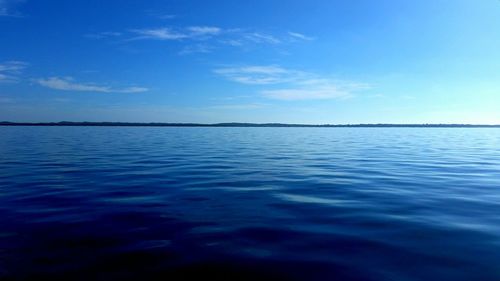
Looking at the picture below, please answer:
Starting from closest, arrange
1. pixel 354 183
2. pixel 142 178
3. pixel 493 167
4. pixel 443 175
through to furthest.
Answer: pixel 354 183 → pixel 142 178 → pixel 443 175 → pixel 493 167

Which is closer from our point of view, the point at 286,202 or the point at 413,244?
the point at 413,244

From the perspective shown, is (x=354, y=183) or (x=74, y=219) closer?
(x=74, y=219)

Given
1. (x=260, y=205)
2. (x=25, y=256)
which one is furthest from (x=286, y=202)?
(x=25, y=256)

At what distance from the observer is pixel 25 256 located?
19.1 feet

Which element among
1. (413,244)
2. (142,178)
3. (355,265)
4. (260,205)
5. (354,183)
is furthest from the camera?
(142,178)

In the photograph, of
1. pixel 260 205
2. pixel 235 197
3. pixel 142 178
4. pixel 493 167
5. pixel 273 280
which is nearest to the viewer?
pixel 273 280

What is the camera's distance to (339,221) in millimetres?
8258

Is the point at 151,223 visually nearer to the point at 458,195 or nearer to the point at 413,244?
the point at 413,244

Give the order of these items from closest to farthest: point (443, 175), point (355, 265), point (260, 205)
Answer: point (355, 265) < point (260, 205) < point (443, 175)

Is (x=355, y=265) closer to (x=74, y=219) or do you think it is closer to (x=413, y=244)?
(x=413, y=244)

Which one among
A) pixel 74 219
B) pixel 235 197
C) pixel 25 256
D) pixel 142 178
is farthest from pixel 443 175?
pixel 25 256

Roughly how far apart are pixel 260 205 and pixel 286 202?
922 millimetres

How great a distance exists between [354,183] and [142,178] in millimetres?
9065

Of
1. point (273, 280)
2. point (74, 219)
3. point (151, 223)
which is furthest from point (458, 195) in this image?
point (74, 219)
